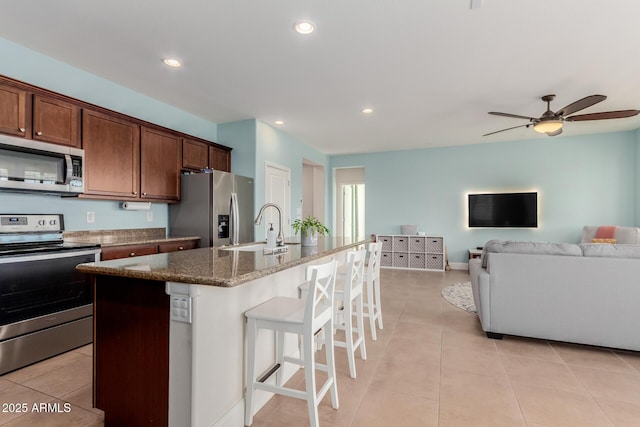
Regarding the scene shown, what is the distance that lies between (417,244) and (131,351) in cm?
604

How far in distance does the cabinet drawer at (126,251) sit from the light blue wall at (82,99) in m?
0.62

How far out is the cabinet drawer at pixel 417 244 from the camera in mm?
6777

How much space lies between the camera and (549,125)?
3848 mm

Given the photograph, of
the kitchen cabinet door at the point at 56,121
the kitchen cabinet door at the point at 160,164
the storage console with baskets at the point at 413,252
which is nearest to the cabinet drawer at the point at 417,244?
the storage console with baskets at the point at 413,252

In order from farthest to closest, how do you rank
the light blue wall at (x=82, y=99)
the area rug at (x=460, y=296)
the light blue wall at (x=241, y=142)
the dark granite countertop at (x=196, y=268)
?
the light blue wall at (x=241, y=142)
the area rug at (x=460, y=296)
the light blue wall at (x=82, y=99)
the dark granite countertop at (x=196, y=268)

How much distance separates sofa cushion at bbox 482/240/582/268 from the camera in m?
2.80

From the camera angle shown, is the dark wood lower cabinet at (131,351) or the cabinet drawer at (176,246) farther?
the cabinet drawer at (176,246)

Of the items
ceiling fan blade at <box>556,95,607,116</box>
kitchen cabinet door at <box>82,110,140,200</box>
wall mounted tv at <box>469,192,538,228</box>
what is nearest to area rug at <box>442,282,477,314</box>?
wall mounted tv at <box>469,192,538,228</box>

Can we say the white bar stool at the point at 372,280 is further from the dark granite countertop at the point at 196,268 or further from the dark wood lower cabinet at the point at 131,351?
the dark wood lower cabinet at the point at 131,351

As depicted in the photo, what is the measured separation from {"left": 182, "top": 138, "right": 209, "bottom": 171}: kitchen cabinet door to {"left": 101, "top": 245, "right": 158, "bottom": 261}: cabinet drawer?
1287 mm

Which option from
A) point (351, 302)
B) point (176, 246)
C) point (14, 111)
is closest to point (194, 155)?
point (176, 246)

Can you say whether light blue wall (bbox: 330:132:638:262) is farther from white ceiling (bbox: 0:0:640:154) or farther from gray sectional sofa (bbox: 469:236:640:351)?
gray sectional sofa (bbox: 469:236:640:351)

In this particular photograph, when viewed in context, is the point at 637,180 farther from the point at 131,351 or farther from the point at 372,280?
the point at 131,351

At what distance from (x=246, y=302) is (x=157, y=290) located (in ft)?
1.67
